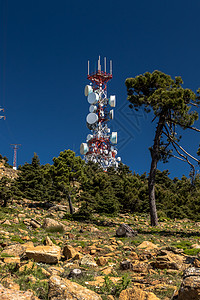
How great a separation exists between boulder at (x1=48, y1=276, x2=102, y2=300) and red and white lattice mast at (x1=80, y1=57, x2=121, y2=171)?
48130 mm

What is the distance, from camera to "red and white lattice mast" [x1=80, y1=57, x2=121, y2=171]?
2111 inches

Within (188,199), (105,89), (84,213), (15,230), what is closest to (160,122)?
(84,213)

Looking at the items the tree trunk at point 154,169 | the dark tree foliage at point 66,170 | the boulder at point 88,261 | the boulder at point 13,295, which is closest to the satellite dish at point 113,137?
the dark tree foliage at point 66,170

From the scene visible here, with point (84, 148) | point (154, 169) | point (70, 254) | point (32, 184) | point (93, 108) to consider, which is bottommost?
point (70, 254)

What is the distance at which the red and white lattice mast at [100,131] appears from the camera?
53625 millimetres

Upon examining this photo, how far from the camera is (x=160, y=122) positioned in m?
19.3

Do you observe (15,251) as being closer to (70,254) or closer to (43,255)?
(43,255)

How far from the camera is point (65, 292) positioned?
4.07 metres

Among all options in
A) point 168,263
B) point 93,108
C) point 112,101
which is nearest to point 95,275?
point 168,263

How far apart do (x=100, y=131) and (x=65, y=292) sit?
51939 millimetres

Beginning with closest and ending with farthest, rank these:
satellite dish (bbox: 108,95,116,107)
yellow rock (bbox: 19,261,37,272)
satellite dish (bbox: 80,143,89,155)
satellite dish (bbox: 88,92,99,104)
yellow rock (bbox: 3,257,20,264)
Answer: yellow rock (bbox: 19,261,37,272) → yellow rock (bbox: 3,257,20,264) → satellite dish (bbox: 88,92,99,104) → satellite dish (bbox: 80,143,89,155) → satellite dish (bbox: 108,95,116,107)

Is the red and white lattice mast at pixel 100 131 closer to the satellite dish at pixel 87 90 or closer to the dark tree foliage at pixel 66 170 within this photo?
the satellite dish at pixel 87 90

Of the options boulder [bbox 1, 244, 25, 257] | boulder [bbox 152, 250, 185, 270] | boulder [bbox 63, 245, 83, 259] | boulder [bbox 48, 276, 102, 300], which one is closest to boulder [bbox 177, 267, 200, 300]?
boulder [bbox 48, 276, 102, 300]

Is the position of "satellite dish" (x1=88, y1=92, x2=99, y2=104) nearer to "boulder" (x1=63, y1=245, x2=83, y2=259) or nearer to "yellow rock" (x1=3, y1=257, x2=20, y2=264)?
"boulder" (x1=63, y1=245, x2=83, y2=259)
